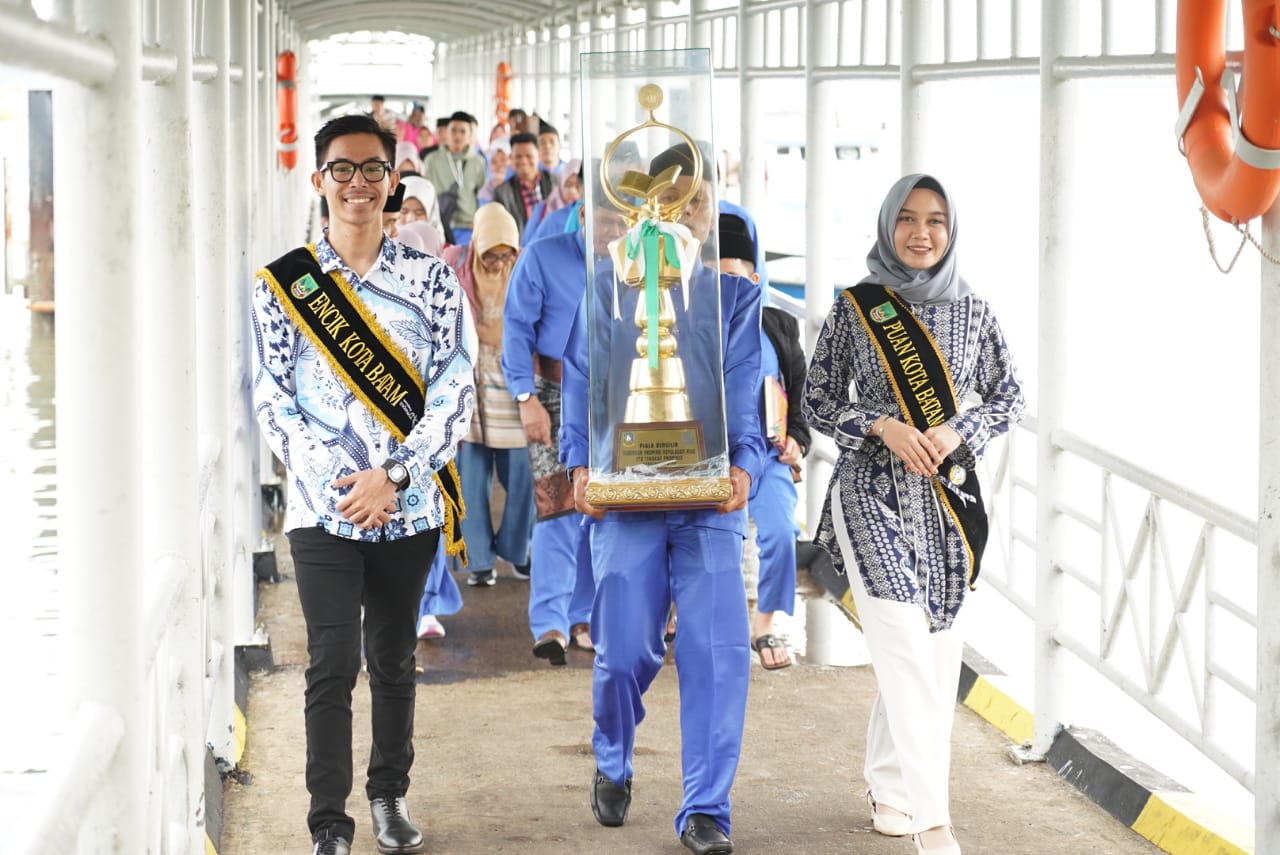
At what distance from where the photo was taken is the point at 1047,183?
5.76 meters

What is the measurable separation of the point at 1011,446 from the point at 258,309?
337 centimetres

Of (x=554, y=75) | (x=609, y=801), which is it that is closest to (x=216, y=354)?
(x=609, y=801)

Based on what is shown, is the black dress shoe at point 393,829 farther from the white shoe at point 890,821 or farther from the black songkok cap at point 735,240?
the black songkok cap at point 735,240

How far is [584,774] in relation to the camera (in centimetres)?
577

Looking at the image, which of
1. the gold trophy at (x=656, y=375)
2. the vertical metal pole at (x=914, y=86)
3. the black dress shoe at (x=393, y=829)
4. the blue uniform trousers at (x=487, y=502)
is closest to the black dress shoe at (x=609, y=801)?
the black dress shoe at (x=393, y=829)

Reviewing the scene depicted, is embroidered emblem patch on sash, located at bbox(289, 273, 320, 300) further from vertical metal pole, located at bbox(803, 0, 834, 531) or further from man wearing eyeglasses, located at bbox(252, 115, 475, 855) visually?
vertical metal pole, located at bbox(803, 0, 834, 531)

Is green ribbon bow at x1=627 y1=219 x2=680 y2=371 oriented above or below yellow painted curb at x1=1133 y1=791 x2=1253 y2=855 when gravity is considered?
above

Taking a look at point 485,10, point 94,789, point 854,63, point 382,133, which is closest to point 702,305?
point 382,133

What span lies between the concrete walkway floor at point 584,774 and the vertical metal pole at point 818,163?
7.38 feet

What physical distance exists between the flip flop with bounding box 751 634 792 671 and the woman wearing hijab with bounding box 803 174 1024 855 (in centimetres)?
147

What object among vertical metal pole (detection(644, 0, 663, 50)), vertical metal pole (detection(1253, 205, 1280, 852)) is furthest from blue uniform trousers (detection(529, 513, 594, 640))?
vertical metal pole (detection(644, 0, 663, 50))

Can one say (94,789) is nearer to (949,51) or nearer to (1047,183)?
(1047,183)

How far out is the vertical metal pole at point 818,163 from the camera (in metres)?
8.80

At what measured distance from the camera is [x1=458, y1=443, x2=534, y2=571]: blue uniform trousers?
7785 millimetres
